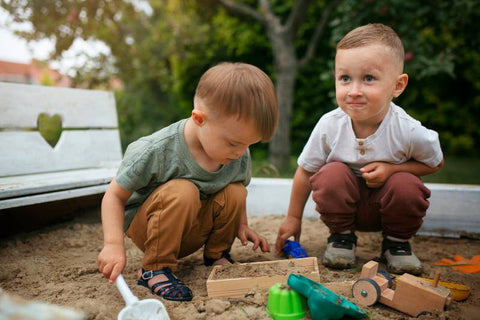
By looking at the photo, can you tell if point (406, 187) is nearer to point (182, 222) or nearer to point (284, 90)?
point (182, 222)

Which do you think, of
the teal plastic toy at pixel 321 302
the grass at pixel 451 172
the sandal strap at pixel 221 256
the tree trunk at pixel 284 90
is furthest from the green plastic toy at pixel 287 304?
the tree trunk at pixel 284 90

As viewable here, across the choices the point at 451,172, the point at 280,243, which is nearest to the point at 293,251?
the point at 280,243

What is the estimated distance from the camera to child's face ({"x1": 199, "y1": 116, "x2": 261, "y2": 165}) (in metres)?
1.39

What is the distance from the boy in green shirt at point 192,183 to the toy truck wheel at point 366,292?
1.52 ft

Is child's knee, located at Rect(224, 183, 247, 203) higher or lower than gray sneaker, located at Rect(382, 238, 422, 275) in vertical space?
higher

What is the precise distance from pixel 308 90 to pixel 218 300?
4.15 m

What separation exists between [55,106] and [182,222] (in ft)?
5.77

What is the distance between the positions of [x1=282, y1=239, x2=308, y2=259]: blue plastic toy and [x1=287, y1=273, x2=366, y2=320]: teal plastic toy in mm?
516

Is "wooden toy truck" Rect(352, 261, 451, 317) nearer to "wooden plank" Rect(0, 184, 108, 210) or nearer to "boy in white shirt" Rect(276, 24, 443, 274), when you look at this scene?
"boy in white shirt" Rect(276, 24, 443, 274)

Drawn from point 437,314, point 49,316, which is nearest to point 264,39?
point 437,314

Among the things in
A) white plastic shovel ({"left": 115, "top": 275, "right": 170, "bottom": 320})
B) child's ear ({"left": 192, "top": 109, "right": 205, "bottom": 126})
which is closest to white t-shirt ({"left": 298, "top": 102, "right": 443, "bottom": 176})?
child's ear ({"left": 192, "top": 109, "right": 205, "bottom": 126})

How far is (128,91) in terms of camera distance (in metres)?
7.22

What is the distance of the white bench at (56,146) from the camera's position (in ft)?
7.03

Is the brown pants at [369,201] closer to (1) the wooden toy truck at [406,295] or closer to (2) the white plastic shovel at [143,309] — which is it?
(1) the wooden toy truck at [406,295]
